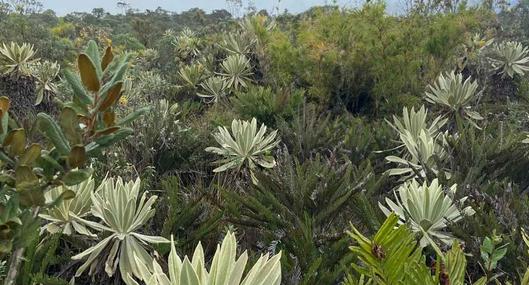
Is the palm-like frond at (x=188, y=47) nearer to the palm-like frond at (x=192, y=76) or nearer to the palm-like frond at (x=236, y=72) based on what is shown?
the palm-like frond at (x=192, y=76)

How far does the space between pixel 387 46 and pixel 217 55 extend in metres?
4.65

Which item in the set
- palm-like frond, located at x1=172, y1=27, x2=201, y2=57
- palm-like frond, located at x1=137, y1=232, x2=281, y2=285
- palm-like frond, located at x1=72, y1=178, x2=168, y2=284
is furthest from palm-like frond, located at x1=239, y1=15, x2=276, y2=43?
palm-like frond, located at x1=137, y1=232, x2=281, y2=285

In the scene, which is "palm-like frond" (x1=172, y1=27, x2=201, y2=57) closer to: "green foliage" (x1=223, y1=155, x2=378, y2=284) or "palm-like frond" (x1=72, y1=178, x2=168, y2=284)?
"green foliage" (x1=223, y1=155, x2=378, y2=284)

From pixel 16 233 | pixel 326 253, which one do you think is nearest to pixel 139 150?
pixel 326 253

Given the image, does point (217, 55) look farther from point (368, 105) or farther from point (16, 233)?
point (16, 233)

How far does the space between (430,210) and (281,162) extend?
117 centimetres

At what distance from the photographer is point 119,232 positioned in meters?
2.70

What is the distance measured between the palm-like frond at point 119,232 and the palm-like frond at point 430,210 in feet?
4.09

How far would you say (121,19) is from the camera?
34656mm

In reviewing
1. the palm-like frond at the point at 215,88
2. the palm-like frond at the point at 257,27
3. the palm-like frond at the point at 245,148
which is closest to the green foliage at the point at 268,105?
the palm-like frond at the point at 245,148

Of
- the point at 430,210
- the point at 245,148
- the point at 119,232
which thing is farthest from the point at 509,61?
the point at 119,232

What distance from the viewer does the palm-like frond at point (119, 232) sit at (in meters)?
2.63

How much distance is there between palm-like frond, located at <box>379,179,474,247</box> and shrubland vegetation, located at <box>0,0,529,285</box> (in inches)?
0.4

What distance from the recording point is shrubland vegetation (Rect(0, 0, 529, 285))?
1217 mm
